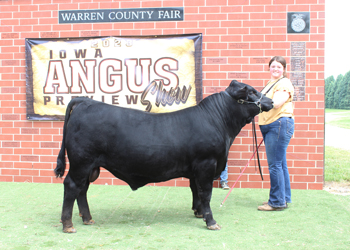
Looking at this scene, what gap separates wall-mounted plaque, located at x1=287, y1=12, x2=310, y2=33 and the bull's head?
2.09 metres

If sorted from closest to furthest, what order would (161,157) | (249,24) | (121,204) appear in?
(161,157) < (121,204) < (249,24)

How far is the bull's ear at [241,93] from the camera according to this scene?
3.63 meters

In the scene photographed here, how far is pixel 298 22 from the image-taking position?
5258 millimetres

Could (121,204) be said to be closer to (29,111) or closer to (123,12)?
(29,111)

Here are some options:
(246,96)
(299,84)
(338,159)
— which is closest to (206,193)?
(246,96)

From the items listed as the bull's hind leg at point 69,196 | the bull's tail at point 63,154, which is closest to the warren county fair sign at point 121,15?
the bull's tail at point 63,154

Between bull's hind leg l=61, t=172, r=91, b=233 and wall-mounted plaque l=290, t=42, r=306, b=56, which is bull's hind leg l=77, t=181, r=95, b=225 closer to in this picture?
bull's hind leg l=61, t=172, r=91, b=233

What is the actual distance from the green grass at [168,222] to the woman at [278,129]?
0.22 metres

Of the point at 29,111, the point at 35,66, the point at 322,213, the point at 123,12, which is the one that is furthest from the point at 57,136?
the point at 322,213

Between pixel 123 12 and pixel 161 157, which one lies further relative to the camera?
pixel 123 12

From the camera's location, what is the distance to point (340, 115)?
25.5 feet

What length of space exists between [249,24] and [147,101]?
2.06 metres

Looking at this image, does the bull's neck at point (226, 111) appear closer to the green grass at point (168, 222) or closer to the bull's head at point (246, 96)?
the bull's head at point (246, 96)

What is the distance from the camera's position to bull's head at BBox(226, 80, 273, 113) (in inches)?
144
